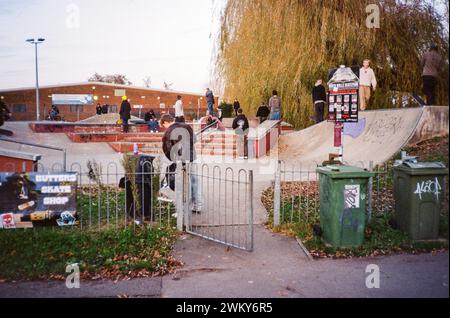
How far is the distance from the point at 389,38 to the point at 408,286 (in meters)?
11.3

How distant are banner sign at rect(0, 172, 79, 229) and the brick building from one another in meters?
41.0

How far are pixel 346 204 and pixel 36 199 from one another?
482 centimetres

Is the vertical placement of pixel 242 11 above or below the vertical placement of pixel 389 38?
above

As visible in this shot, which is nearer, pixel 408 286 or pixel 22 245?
pixel 408 286

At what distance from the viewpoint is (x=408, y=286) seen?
464cm

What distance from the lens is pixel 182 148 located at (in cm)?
756

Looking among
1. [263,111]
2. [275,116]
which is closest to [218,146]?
[263,111]

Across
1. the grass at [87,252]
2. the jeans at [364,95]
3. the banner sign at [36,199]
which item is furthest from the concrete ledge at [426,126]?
the banner sign at [36,199]

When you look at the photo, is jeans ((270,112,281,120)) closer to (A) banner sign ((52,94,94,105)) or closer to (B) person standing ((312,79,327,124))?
(B) person standing ((312,79,327,124))

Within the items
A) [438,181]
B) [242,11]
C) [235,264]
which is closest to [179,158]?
[235,264]

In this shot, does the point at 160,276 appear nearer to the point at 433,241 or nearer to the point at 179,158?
the point at 179,158

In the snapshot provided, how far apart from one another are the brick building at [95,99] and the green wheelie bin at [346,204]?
42.2 meters

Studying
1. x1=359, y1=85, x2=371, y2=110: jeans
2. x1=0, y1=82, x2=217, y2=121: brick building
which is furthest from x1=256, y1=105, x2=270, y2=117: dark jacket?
x1=0, y1=82, x2=217, y2=121: brick building

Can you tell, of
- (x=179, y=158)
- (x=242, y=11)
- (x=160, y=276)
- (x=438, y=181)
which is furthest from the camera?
(x=242, y=11)
